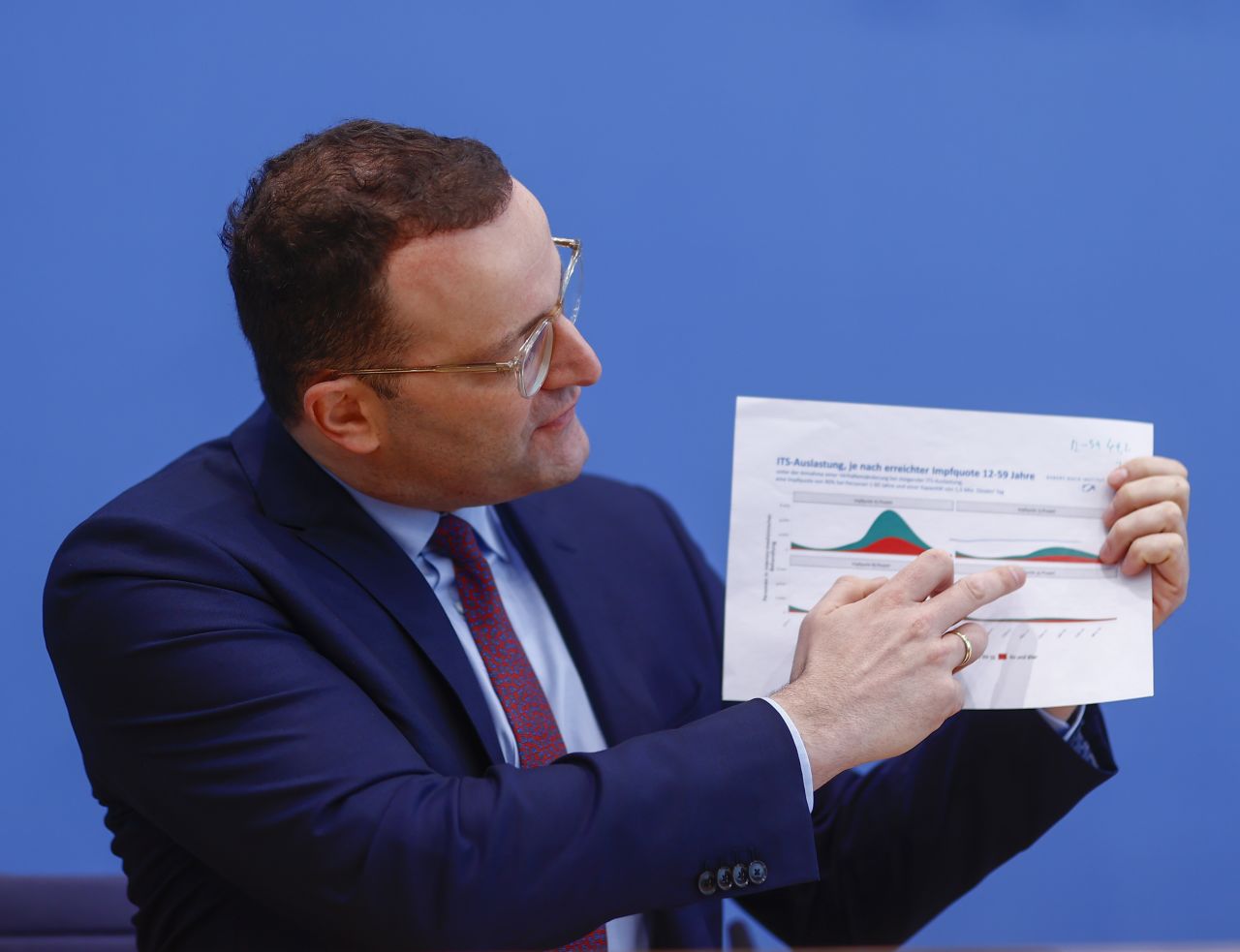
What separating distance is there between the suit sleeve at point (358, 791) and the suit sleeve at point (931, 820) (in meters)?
0.32

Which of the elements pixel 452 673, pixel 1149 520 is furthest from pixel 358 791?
pixel 1149 520

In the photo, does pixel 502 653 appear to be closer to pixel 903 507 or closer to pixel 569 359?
pixel 569 359

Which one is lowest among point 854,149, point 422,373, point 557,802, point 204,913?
point 204,913

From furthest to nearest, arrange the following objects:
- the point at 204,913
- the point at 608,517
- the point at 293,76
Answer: the point at 293,76
the point at 608,517
the point at 204,913

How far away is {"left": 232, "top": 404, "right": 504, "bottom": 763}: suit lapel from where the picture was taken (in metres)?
1.30

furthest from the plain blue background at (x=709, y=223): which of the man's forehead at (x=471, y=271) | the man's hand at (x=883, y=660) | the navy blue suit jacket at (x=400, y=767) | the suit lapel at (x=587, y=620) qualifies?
the man's hand at (x=883, y=660)

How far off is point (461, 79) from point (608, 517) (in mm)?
862

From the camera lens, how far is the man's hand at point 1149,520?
1259 millimetres

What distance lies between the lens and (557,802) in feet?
3.58

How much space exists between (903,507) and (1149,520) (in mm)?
248

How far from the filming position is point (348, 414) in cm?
132

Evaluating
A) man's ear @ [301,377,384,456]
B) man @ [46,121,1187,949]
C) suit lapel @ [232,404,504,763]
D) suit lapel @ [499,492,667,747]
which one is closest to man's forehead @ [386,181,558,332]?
man @ [46,121,1187,949]

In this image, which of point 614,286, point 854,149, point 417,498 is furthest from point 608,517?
point 854,149

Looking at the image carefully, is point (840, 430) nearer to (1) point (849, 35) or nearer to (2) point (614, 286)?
(2) point (614, 286)
